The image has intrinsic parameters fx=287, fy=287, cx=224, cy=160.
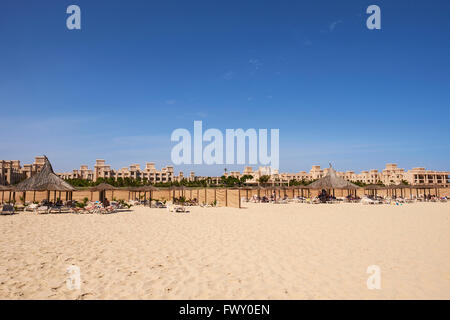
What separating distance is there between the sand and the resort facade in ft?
263

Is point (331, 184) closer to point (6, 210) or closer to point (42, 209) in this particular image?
point (42, 209)

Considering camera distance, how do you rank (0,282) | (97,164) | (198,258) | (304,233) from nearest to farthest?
(0,282) < (198,258) < (304,233) < (97,164)

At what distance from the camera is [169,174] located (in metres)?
123

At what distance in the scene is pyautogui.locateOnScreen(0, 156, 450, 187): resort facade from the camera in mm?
97625

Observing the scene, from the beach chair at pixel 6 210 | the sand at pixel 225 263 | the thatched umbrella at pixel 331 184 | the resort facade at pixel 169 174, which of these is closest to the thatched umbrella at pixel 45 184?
the beach chair at pixel 6 210

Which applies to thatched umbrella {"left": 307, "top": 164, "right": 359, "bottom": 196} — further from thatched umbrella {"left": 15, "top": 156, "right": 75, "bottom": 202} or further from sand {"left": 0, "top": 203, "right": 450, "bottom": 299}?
thatched umbrella {"left": 15, "top": 156, "right": 75, "bottom": 202}

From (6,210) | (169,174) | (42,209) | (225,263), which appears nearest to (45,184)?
(42,209)

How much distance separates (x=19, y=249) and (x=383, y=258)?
31.9ft

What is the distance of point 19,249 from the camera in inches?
316

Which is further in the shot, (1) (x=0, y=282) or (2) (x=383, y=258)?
(2) (x=383, y=258)

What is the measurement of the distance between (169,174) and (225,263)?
11898cm

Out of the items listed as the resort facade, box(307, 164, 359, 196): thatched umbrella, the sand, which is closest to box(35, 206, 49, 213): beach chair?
the sand
